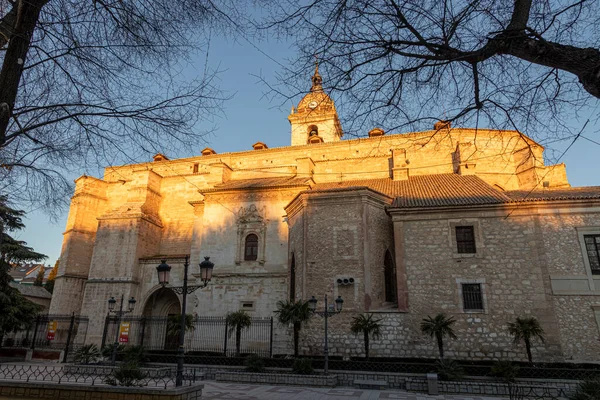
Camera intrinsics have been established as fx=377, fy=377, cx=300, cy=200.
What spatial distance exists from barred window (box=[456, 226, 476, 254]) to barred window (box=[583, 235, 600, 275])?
158 inches

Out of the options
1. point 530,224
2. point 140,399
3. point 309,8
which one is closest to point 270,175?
point 530,224

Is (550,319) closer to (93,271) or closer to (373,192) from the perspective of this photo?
(373,192)

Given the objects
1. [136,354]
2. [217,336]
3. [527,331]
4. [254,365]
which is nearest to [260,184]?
[217,336]

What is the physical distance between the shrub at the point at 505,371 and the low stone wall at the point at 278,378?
4878 millimetres

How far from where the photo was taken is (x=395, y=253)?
1612cm

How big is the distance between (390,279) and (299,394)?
8047 millimetres

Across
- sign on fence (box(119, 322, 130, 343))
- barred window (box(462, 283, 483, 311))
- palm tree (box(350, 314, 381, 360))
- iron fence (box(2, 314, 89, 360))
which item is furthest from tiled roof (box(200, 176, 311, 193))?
iron fence (box(2, 314, 89, 360))

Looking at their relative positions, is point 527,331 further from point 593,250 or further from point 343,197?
point 343,197

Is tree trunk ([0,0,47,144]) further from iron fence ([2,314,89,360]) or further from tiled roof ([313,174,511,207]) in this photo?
iron fence ([2,314,89,360])

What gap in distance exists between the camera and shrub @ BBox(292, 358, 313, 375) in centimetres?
1280

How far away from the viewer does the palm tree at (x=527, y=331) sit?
42.8 ft

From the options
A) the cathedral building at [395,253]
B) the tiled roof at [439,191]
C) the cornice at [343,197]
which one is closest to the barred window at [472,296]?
the cathedral building at [395,253]

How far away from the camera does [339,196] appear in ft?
57.6

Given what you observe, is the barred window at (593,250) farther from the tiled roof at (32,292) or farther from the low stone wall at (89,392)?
the tiled roof at (32,292)
